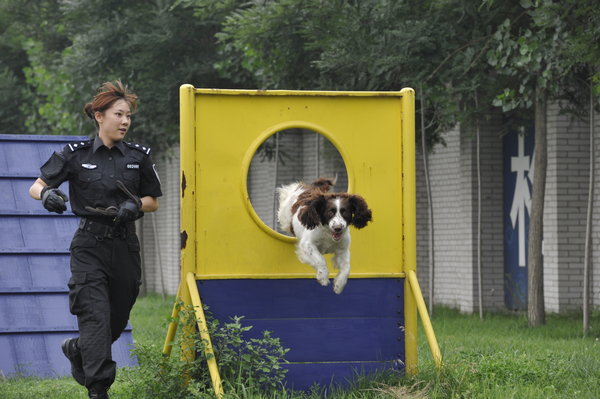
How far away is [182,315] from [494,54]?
18.0ft

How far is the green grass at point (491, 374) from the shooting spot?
23.1 feet

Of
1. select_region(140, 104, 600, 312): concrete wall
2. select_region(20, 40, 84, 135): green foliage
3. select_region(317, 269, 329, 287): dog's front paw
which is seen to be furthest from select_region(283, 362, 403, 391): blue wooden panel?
select_region(20, 40, 84, 135): green foliage

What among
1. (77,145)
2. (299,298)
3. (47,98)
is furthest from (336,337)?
(47,98)

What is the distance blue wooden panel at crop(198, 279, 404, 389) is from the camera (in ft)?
24.5

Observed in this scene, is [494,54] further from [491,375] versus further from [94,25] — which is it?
[94,25]

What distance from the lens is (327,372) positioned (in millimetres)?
7566

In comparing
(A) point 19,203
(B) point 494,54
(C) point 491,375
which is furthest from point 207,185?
(B) point 494,54

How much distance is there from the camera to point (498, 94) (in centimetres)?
1238

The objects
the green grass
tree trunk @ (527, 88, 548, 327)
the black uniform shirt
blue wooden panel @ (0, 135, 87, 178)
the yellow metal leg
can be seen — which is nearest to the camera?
the black uniform shirt

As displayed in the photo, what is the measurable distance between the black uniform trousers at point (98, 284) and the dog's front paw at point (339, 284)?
1.27 m

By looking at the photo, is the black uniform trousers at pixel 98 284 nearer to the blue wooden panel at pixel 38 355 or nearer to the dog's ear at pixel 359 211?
the dog's ear at pixel 359 211

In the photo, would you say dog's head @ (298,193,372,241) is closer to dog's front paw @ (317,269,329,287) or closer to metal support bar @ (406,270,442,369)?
dog's front paw @ (317,269,329,287)

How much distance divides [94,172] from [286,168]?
1406 cm

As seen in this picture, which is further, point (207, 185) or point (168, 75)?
point (168, 75)
